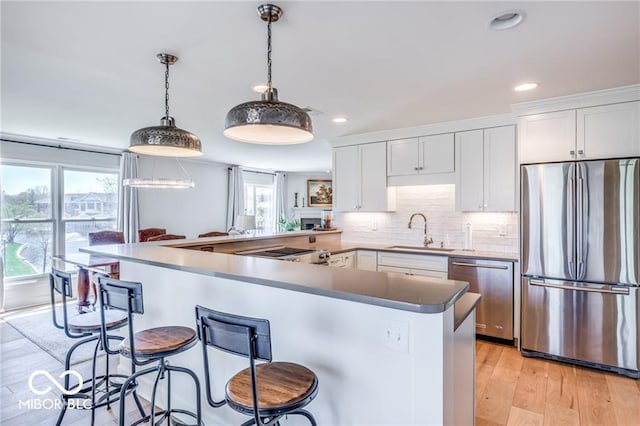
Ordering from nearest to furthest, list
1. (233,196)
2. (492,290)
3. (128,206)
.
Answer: (492,290) → (128,206) → (233,196)

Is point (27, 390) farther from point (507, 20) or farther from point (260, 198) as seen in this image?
point (260, 198)

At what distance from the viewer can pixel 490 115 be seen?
12.3ft

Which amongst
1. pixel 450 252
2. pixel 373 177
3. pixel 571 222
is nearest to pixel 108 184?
Answer: pixel 373 177

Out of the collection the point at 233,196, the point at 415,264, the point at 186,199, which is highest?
the point at 233,196

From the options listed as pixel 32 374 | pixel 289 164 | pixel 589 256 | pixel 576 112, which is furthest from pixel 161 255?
pixel 289 164

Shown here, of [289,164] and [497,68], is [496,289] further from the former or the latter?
[289,164]

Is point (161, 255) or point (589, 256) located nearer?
point (161, 255)

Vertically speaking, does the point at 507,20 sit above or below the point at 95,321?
above

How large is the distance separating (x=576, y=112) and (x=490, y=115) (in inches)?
31.4

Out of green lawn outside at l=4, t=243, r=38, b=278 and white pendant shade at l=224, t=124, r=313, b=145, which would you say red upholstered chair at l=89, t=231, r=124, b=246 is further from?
white pendant shade at l=224, t=124, r=313, b=145

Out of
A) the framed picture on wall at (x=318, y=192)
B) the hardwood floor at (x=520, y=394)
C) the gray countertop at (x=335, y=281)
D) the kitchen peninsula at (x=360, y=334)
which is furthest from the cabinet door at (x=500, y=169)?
the framed picture on wall at (x=318, y=192)

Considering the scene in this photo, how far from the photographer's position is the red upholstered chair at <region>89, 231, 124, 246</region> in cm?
496

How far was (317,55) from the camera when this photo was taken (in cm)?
227

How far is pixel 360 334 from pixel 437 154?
3.22m
